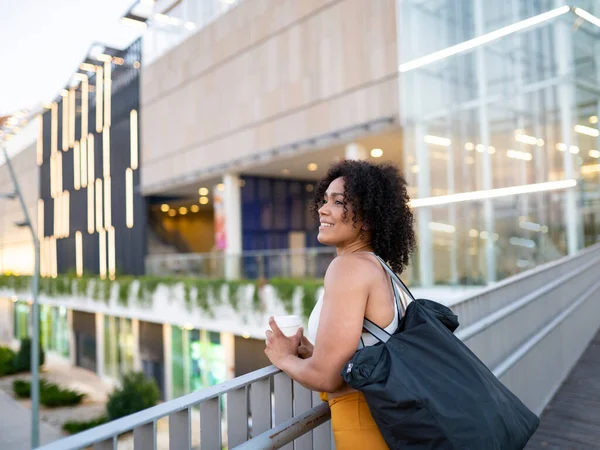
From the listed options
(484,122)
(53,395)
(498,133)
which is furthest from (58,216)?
(498,133)

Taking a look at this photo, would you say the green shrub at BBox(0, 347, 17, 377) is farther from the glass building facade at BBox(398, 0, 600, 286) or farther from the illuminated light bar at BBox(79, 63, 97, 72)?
the glass building facade at BBox(398, 0, 600, 286)

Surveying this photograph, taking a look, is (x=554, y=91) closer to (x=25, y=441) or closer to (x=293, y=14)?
(x=293, y=14)

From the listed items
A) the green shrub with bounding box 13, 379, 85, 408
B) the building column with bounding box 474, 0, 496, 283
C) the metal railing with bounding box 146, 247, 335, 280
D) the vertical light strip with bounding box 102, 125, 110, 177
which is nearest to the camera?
the building column with bounding box 474, 0, 496, 283

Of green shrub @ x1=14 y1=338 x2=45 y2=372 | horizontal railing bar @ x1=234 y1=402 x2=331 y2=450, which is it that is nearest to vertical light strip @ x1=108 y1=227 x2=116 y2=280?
green shrub @ x1=14 y1=338 x2=45 y2=372

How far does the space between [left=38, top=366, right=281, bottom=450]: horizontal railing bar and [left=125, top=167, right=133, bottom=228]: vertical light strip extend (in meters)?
27.3

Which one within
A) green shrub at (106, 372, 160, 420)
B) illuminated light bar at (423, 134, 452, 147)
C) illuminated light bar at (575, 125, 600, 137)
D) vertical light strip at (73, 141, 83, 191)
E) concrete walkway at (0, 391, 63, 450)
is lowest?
concrete walkway at (0, 391, 63, 450)

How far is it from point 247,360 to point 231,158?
8.08 meters

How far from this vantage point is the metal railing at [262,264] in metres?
13.5

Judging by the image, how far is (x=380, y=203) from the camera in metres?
1.88

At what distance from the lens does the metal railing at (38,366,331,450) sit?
52.4 inches

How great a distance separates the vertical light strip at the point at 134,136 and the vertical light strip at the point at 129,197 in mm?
665

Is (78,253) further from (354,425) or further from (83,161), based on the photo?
(354,425)

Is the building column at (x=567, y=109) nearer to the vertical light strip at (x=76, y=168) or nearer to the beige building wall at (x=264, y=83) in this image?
the beige building wall at (x=264, y=83)

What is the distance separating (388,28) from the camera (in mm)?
14828
